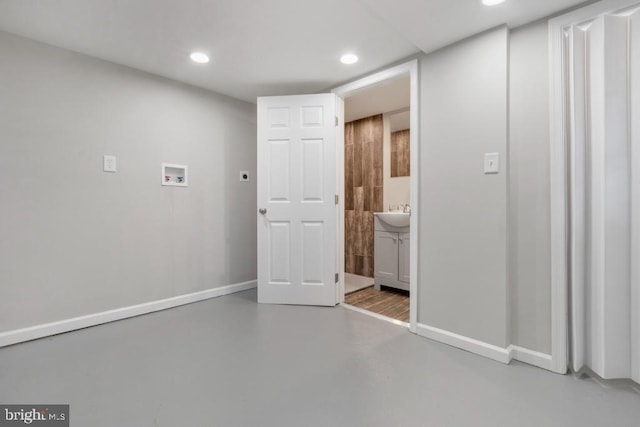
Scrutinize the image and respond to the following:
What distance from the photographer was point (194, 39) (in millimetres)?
2102

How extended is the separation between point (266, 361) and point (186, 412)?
1.76ft

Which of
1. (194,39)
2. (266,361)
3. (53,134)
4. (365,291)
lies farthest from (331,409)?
(53,134)

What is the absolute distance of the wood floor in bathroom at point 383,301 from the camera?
2.70 metres

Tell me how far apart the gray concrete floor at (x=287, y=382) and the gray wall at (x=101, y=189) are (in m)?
0.45

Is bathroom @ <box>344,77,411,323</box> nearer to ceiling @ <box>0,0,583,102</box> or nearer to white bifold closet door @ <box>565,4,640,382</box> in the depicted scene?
ceiling @ <box>0,0,583,102</box>

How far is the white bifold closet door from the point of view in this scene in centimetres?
151

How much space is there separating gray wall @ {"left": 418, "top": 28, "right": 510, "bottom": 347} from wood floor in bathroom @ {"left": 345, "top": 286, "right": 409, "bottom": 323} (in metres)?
0.50

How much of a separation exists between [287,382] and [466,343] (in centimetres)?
123

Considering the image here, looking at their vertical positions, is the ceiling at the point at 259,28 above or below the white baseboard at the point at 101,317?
above

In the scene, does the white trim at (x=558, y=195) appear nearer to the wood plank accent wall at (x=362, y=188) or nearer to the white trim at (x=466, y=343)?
the white trim at (x=466, y=343)

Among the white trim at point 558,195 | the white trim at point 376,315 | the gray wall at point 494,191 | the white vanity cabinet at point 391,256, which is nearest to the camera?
the white trim at point 558,195

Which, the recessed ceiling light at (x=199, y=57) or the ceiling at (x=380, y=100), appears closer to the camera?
the recessed ceiling light at (x=199, y=57)

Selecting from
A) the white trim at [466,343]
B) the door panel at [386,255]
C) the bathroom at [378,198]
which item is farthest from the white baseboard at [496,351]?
the door panel at [386,255]

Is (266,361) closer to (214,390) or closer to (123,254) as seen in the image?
(214,390)
